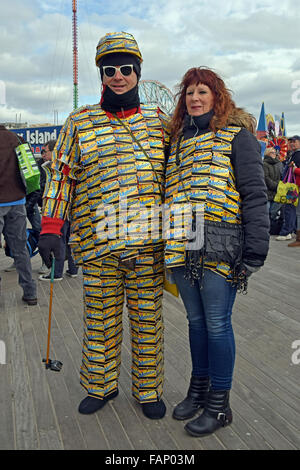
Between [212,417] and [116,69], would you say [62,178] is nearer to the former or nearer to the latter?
[116,69]

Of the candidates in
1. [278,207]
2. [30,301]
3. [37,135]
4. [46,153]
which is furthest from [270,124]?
[30,301]

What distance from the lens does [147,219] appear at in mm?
2016

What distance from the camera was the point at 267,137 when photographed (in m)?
11.5

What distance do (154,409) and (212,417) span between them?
319 millimetres

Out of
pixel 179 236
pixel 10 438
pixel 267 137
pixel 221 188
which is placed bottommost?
pixel 10 438

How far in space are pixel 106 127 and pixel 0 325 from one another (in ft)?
7.34

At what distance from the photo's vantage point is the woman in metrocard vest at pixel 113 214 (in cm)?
198

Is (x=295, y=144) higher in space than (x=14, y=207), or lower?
higher

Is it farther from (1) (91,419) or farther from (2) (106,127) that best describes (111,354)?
(2) (106,127)

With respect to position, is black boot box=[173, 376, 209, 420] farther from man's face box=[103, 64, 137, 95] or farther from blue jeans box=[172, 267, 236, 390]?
man's face box=[103, 64, 137, 95]

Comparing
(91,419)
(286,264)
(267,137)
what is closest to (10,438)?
(91,419)

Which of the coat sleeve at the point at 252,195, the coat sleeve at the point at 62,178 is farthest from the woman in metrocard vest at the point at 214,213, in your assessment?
the coat sleeve at the point at 62,178

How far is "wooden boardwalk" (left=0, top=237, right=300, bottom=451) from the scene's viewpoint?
1.96 metres

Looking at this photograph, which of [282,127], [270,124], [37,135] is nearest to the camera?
[270,124]
